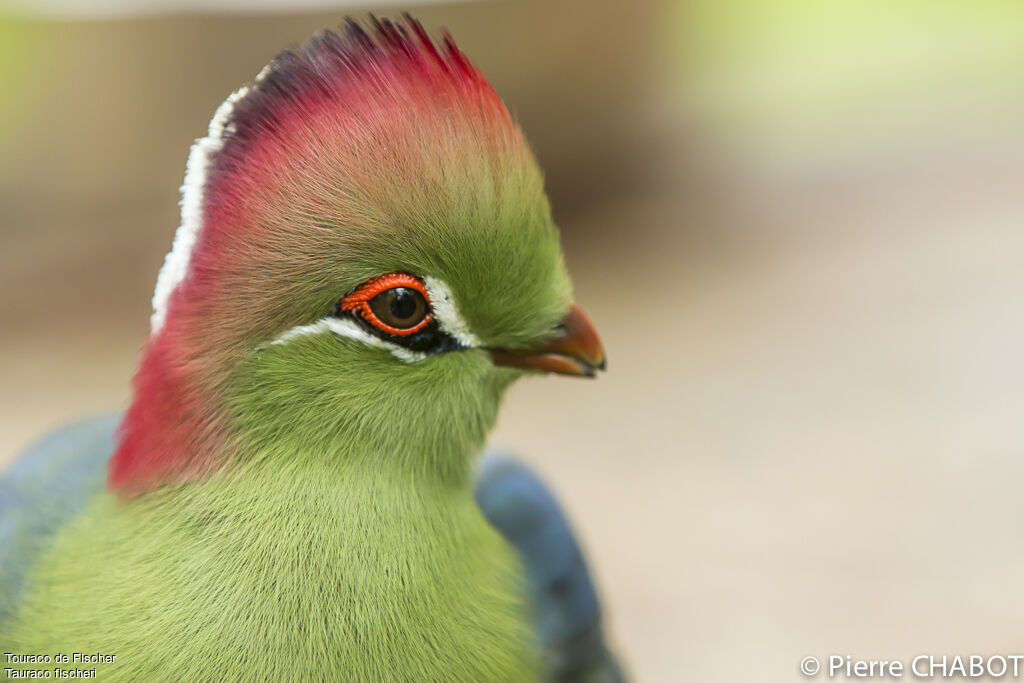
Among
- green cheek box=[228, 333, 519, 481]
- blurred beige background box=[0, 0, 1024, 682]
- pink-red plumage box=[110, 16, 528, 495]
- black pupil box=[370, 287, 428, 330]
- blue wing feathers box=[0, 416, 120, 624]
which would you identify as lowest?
blurred beige background box=[0, 0, 1024, 682]

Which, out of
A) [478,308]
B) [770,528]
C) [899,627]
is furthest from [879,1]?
[478,308]

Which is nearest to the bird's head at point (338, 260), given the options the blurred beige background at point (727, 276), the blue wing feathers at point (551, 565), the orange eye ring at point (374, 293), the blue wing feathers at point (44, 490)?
the orange eye ring at point (374, 293)

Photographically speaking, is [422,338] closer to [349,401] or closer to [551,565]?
[349,401]

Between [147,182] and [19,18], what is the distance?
889mm

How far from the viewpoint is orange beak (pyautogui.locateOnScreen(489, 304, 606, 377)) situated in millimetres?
1430

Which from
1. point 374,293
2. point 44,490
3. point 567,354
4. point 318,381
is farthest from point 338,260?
point 44,490

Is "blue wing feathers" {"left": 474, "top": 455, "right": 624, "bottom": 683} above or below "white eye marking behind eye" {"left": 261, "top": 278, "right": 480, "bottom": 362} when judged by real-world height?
below

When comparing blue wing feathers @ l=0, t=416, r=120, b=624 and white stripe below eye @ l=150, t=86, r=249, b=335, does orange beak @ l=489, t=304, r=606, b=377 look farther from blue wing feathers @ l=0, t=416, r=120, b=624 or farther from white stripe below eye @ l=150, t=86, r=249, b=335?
blue wing feathers @ l=0, t=416, r=120, b=624

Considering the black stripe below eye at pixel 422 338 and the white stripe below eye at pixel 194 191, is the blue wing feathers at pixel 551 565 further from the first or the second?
the white stripe below eye at pixel 194 191

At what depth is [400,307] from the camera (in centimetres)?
128

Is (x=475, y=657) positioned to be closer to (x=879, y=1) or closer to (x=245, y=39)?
(x=245, y=39)

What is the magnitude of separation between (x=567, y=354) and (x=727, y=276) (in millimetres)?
3768

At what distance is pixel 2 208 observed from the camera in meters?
4.84

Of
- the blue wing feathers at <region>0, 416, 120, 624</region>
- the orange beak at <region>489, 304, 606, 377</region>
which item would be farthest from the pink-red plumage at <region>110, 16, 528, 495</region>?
the blue wing feathers at <region>0, 416, 120, 624</region>
